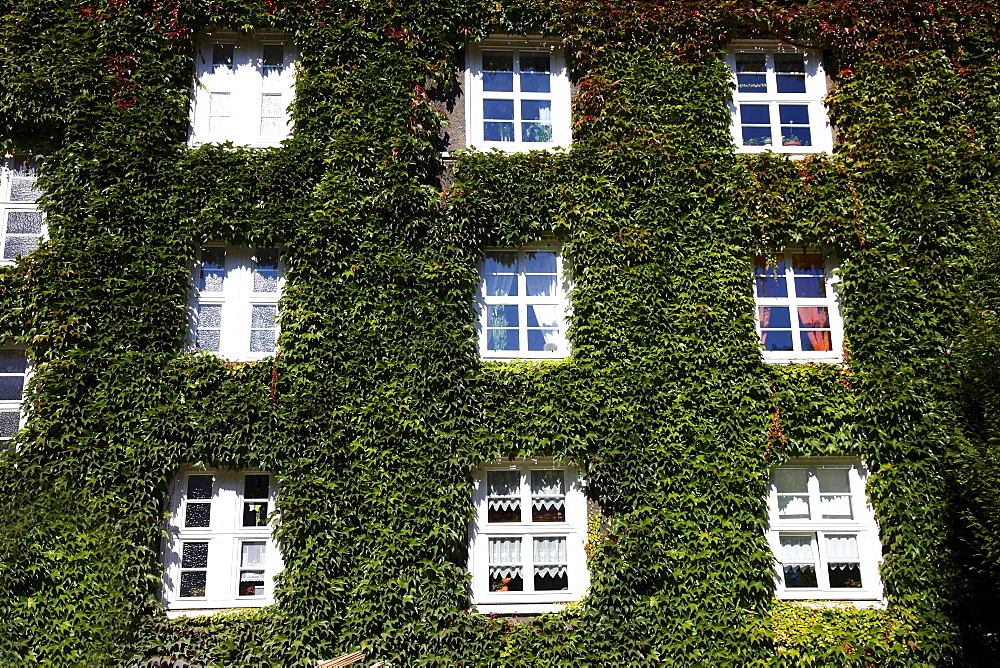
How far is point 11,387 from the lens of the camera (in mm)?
12266

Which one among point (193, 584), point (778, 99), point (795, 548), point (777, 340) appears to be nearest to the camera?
point (193, 584)

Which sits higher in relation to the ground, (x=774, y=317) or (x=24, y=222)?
(x=24, y=222)

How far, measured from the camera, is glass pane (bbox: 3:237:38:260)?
12.8m

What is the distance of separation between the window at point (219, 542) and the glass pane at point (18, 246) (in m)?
4.34

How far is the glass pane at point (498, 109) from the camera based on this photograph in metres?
13.8

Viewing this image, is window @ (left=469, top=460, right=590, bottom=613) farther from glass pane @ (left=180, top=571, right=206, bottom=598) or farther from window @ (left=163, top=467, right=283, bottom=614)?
glass pane @ (left=180, top=571, right=206, bottom=598)

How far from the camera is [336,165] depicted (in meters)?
12.8

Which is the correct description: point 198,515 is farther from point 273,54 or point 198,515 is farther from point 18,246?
point 273,54

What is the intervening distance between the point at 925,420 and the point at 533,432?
5.83 meters

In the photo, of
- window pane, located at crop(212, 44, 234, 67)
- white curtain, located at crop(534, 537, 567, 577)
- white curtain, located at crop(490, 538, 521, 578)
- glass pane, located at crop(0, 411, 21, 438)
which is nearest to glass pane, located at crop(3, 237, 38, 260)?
glass pane, located at crop(0, 411, 21, 438)

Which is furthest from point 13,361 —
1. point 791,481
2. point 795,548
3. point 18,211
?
point 795,548

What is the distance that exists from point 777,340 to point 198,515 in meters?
9.13

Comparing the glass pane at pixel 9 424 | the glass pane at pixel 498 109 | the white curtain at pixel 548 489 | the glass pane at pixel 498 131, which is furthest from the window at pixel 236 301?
the white curtain at pixel 548 489

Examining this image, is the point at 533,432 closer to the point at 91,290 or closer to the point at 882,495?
the point at 882,495
